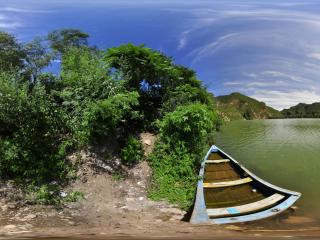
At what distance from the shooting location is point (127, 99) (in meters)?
11.6

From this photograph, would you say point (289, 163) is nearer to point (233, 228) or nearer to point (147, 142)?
point (147, 142)

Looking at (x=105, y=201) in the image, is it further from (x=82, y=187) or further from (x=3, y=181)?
(x=3, y=181)

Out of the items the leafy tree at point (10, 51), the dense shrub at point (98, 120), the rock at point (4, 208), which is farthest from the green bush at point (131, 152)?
the leafy tree at point (10, 51)

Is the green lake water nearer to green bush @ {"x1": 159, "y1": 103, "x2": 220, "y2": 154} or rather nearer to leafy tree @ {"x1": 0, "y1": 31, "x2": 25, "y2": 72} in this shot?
green bush @ {"x1": 159, "y1": 103, "x2": 220, "y2": 154}

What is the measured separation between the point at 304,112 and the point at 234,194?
79300 millimetres

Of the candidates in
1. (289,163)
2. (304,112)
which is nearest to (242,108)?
(304,112)

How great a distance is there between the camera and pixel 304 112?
84312 millimetres

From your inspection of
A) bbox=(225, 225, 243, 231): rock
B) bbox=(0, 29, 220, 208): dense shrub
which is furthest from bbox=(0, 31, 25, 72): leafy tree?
bbox=(225, 225, 243, 231): rock

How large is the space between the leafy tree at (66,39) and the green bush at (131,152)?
30.0 feet

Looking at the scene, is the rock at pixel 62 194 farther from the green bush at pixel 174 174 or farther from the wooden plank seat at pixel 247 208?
the wooden plank seat at pixel 247 208

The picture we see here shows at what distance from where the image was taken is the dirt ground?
7.28m

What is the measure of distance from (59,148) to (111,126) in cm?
183

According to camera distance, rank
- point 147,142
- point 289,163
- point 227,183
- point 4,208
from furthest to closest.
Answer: point 289,163
point 147,142
point 227,183
point 4,208

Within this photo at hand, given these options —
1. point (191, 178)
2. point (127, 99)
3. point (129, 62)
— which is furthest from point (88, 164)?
point (129, 62)
